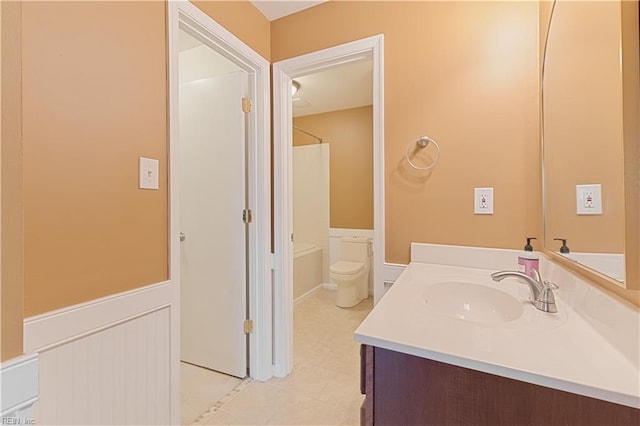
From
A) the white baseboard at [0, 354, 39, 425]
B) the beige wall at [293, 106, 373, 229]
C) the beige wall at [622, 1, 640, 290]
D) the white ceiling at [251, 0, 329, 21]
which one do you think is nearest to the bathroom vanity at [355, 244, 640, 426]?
the beige wall at [622, 1, 640, 290]

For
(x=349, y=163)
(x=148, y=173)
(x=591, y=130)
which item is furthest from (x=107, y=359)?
(x=349, y=163)

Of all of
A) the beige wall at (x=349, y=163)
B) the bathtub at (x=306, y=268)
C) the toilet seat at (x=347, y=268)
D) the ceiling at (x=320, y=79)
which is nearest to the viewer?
the ceiling at (x=320, y=79)

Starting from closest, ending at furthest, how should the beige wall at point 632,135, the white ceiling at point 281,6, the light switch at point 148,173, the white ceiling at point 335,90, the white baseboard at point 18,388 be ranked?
the white baseboard at point 18,388 → the beige wall at point 632,135 → the light switch at point 148,173 → the white ceiling at point 281,6 → the white ceiling at point 335,90

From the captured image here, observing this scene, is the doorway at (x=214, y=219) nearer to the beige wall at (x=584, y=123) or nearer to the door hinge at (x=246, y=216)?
the door hinge at (x=246, y=216)

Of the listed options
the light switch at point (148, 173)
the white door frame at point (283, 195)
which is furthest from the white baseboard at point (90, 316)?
the white door frame at point (283, 195)

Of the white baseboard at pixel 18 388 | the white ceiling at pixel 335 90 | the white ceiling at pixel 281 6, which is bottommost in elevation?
the white baseboard at pixel 18 388

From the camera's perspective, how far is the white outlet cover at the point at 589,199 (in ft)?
2.60

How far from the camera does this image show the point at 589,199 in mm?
842

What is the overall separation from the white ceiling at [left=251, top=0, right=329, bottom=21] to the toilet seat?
2279mm

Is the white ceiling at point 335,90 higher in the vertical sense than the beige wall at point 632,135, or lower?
higher

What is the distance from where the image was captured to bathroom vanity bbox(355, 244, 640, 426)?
1.80ft

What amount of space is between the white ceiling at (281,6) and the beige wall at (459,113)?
25 cm

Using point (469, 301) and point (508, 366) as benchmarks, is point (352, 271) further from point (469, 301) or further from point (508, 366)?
point (508, 366)

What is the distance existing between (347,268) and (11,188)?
2.84 meters
